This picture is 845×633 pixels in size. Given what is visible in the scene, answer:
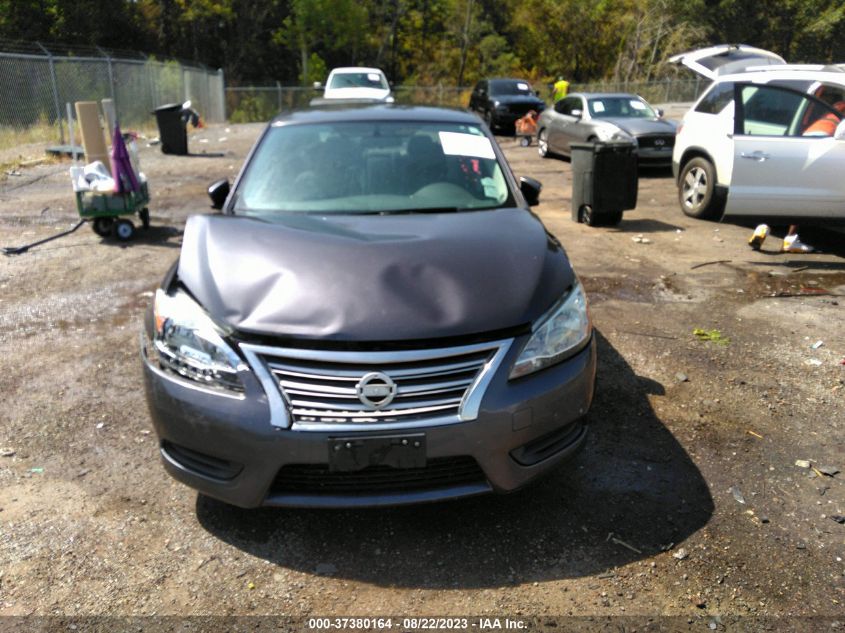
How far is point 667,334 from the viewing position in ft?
17.9

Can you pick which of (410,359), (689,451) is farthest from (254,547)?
(689,451)

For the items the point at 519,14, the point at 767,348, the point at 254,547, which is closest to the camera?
the point at 254,547

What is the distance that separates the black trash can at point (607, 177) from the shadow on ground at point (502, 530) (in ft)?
19.5

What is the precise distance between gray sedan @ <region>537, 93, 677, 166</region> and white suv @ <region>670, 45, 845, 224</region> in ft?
13.5

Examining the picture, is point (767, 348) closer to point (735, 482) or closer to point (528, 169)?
point (735, 482)

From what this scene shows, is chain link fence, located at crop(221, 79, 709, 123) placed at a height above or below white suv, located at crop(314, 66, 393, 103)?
below

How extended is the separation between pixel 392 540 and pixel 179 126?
53.3 feet

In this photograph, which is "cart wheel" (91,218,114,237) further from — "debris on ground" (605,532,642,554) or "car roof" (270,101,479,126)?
"debris on ground" (605,532,642,554)

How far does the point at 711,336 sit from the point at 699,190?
4697mm

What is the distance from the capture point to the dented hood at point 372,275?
111 inches

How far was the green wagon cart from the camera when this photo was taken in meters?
8.07

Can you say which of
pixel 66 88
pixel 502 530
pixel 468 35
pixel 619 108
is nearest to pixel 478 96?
pixel 619 108

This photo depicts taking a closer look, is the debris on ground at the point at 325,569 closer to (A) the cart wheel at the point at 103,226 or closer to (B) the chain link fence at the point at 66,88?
(A) the cart wheel at the point at 103,226

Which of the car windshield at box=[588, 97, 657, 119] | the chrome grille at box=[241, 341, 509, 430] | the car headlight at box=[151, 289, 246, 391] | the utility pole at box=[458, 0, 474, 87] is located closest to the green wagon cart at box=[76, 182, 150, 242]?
the car headlight at box=[151, 289, 246, 391]
